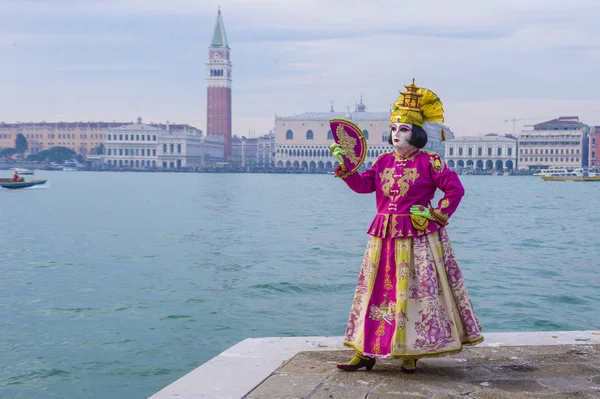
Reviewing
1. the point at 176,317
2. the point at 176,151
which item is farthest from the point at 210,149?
the point at 176,317

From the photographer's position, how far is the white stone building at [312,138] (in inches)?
3659

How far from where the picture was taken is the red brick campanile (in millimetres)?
96250

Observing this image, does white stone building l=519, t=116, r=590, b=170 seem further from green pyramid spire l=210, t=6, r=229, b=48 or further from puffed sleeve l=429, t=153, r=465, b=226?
puffed sleeve l=429, t=153, r=465, b=226

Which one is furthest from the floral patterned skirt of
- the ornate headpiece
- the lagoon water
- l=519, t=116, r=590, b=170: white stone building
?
l=519, t=116, r=590, b=170: white stone building

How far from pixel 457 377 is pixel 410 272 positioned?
0.45 meters

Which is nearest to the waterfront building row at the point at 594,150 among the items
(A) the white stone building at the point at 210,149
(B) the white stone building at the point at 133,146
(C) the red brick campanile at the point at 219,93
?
(C) the red brick campanile at the point at 219,93

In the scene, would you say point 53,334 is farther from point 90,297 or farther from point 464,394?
Result: point 464,394

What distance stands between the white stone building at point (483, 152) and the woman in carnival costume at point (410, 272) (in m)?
92.3

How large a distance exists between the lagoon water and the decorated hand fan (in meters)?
2.33

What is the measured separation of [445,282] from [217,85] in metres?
94.8

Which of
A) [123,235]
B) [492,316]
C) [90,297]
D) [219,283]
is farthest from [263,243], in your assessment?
[492,316]

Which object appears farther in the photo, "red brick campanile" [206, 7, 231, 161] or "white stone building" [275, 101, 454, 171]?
"red brick campanile" [206, 7, 231, 161]

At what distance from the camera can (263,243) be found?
14852mm

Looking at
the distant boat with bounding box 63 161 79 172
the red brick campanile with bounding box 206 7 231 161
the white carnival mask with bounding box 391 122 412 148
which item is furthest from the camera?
the distant boat with bounding box 63 161 79 172
